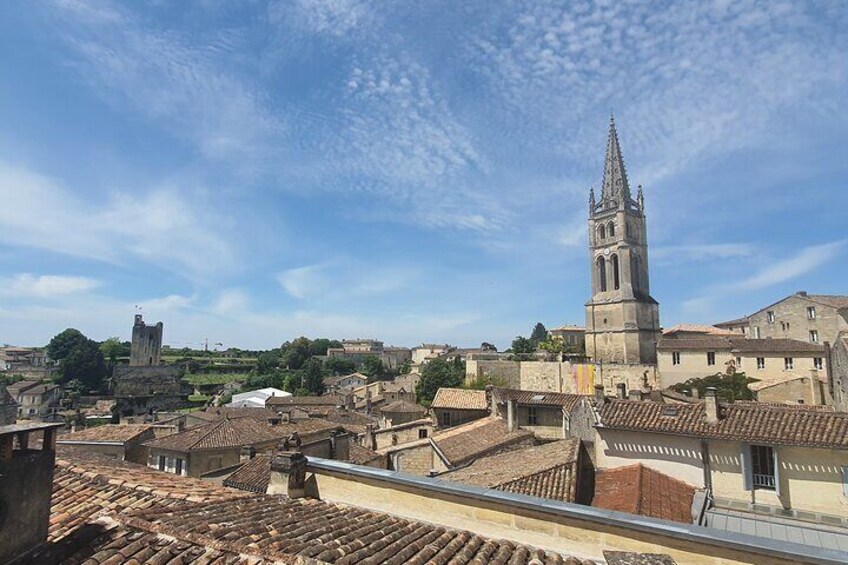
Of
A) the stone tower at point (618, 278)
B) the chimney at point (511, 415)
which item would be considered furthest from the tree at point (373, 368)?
the chimney at point (511, 415)

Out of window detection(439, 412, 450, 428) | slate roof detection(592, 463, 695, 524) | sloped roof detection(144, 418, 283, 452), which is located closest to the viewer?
slate roof detection(592, 463, 695, 524)

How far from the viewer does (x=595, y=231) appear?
214 feet

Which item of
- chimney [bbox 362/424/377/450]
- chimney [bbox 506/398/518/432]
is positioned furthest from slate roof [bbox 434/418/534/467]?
chimney [bbox 362/424/377/450]

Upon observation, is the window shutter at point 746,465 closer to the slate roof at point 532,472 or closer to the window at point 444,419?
the slate roof at point 532,472

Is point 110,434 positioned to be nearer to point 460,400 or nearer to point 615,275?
point 460,400

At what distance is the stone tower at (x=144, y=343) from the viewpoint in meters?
108

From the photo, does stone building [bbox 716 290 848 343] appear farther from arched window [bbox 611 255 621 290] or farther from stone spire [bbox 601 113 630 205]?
stone spire [bbox 601 113 630 205]

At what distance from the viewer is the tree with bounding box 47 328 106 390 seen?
309ft

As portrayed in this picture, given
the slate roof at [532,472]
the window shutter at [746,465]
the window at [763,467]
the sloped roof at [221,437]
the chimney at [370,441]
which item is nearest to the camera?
the slate roof at [532,472]

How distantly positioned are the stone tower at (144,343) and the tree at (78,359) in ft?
24.2

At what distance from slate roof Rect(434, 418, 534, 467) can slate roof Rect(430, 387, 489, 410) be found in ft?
22.0

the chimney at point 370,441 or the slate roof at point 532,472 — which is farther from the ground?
the slate roof at point 532,472

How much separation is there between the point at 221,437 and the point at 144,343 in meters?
101

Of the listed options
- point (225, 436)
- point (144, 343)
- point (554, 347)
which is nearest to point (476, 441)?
point (225, 436)
